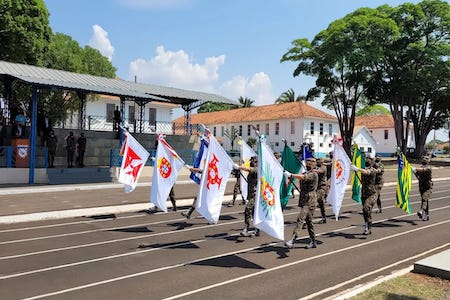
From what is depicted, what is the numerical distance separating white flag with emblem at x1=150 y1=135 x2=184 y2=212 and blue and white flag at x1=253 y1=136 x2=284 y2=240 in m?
3.54

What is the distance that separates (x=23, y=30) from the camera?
87.9ft

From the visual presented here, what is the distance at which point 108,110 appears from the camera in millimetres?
47219

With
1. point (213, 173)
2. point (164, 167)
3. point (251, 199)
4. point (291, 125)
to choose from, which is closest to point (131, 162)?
point (164, 167)

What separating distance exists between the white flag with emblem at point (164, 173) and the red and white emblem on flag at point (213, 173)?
6.86ft

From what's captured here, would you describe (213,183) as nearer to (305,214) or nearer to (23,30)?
(305,214)

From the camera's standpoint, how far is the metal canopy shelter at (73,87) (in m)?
21.5

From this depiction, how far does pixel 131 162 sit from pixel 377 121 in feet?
270

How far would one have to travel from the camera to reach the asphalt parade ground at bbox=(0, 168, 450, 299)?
6.65m

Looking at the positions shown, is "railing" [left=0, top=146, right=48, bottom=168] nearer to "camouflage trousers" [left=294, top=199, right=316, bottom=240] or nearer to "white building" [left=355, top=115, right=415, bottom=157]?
"camouflage trousers" [left=294, top=199, right=316, bottom=240]

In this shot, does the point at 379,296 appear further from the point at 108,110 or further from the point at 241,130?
the point at 241,130

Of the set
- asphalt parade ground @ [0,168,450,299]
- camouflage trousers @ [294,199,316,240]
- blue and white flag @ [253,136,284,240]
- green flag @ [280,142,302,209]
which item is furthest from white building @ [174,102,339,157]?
blue and white flag @ [253,136,284,240]

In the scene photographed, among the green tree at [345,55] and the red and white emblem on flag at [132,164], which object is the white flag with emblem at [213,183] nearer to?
the red and white emblem on flag at [132,164]

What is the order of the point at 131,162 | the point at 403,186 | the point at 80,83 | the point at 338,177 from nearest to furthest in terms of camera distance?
the point at 338,177
the point at 131,162
the point at 403,186
the point at 80,83

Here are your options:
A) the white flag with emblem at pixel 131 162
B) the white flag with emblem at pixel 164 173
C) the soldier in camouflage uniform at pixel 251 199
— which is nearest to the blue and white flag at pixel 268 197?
the soldier in camouflage uniform at pixel 251 199
